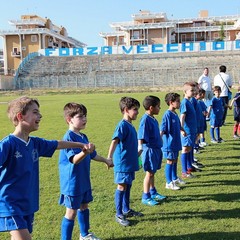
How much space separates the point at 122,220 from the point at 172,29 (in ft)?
245

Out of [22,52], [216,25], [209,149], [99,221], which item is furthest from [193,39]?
[99,221]

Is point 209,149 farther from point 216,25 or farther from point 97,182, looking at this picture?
point 216,25

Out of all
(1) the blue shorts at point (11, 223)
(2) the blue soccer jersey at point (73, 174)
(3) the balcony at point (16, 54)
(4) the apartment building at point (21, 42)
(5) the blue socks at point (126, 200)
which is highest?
(4) the apartment building at point (21, 42)

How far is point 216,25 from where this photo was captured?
7812 cm

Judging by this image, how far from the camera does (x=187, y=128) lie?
24.1ft

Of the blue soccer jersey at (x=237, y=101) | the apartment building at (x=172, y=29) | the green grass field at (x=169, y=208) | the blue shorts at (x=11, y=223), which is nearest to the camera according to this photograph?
the blue shorts at (x=11, y=223)

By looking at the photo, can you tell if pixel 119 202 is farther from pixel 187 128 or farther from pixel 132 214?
pixel 187 128

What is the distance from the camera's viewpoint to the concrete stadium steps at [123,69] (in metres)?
47.6

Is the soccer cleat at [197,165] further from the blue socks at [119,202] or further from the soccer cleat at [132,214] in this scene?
the blue socks at [119,202]

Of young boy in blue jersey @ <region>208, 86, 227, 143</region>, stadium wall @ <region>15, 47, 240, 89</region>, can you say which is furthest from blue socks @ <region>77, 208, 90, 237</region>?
stadium wall @ <region>15, 47, 240, 89</region>

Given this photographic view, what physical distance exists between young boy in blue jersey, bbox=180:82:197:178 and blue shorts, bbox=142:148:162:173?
1.59m

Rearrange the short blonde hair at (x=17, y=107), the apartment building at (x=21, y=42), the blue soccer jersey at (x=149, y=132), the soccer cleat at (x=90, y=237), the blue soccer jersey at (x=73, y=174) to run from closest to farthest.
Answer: the short blonde hair at (x=17, y=107)
the blue soccer jersey at (x=73, y=174)
the soccer cleat at (x=90, y=237)
the blue soccer jersey at (x=149, y=132)
the apartment building at (x=21, y=42)

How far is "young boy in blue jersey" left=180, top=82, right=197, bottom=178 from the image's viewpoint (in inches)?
281

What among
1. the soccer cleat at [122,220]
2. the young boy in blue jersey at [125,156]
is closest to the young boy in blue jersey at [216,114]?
the young boy in blue jersey at [125,156]
